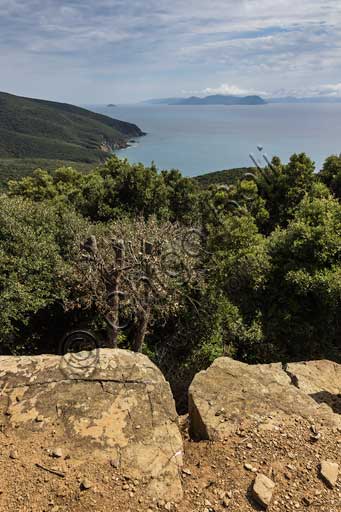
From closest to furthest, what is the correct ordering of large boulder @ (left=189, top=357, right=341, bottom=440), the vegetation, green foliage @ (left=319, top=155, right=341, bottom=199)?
1. large boulder @ (left=189, top=357, right=341, bottom=440)
2. green foliage @ (left=319, top=155, right=341, bottom=199)
3. the vegetation

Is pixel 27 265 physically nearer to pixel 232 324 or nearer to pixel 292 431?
pixel 232 324

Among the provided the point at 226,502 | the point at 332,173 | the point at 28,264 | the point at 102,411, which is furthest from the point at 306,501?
the point at 332,173

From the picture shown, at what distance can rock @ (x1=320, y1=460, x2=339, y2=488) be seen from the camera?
14.7ft

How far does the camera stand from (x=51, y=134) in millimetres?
158375

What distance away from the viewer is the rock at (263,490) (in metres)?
4.26

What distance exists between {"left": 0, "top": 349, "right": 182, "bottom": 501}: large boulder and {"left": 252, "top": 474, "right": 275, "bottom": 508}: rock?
3.31 ft

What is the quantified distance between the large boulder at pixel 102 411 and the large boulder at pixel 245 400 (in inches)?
21.9

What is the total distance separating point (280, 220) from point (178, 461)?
1745 cm

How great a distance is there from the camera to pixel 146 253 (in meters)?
10.5

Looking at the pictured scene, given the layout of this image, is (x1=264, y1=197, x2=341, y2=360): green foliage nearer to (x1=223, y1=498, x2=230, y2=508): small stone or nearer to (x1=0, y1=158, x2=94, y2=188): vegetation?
(x1=223, y1=498, x2=230, y2=508): small stone

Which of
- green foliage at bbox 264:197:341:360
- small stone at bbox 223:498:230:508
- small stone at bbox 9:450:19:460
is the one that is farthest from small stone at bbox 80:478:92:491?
green foliage at bbox 264:197:341:360

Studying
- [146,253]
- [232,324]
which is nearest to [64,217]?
[146,253]

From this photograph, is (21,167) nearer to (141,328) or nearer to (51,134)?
(51,134)

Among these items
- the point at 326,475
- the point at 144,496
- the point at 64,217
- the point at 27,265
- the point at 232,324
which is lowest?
the point at 232,324
